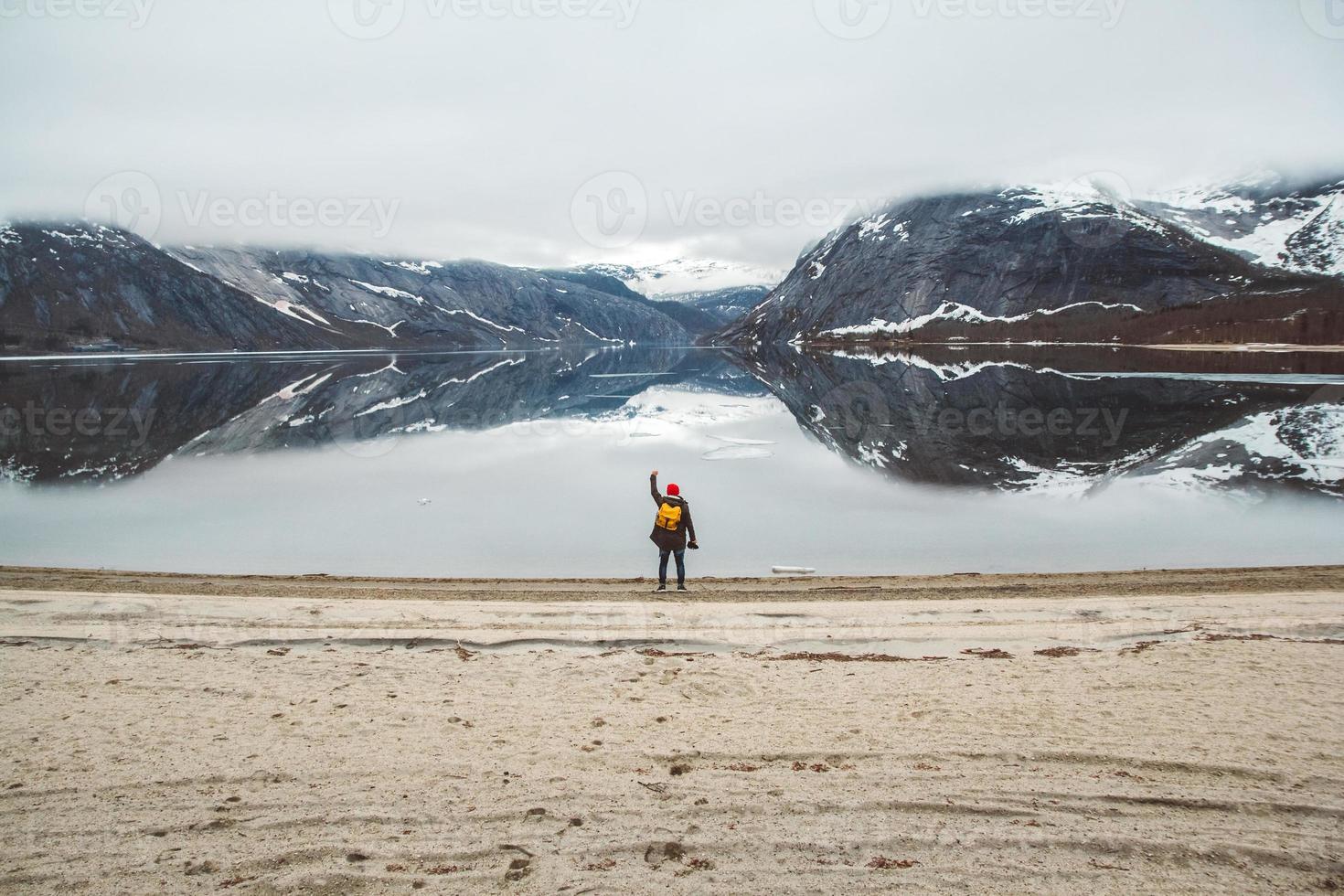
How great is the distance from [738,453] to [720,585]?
19213mm

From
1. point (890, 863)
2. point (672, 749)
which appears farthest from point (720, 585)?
point (890, 863)

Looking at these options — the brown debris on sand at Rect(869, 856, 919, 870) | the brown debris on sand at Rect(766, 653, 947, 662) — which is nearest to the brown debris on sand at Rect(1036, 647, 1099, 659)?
the brown debris on sand at Rect(766, 653, 947, 662)

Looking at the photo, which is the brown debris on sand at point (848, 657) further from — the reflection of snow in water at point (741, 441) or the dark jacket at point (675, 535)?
the reflection of snow in water at point (741, 441)

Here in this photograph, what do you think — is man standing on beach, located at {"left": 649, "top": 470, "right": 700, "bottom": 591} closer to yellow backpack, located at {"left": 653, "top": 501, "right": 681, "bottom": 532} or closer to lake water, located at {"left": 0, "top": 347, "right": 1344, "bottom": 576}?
yellow backpack, located at {"left": 653, "top": 501, "right": 681, "bottom": 532}

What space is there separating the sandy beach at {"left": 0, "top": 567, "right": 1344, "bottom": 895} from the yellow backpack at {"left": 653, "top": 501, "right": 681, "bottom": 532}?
3162 millimetres

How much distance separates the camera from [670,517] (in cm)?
1491

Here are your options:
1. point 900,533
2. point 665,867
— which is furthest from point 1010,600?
point 665,867

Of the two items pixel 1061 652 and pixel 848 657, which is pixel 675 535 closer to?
pixel 848 657

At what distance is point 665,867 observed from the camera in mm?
5562

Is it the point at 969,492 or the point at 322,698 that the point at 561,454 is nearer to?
the point at 969,492

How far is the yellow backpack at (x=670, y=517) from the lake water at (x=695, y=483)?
2.55 m

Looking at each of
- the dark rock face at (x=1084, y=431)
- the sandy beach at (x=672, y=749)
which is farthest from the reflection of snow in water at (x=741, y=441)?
the sandy beach at (x=672, y=749)

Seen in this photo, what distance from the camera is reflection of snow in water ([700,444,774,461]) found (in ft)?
108

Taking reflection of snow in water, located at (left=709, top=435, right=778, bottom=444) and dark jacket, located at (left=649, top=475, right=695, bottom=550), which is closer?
dark jacket, located at (left=649, top=475, right=695, bottom=550)
